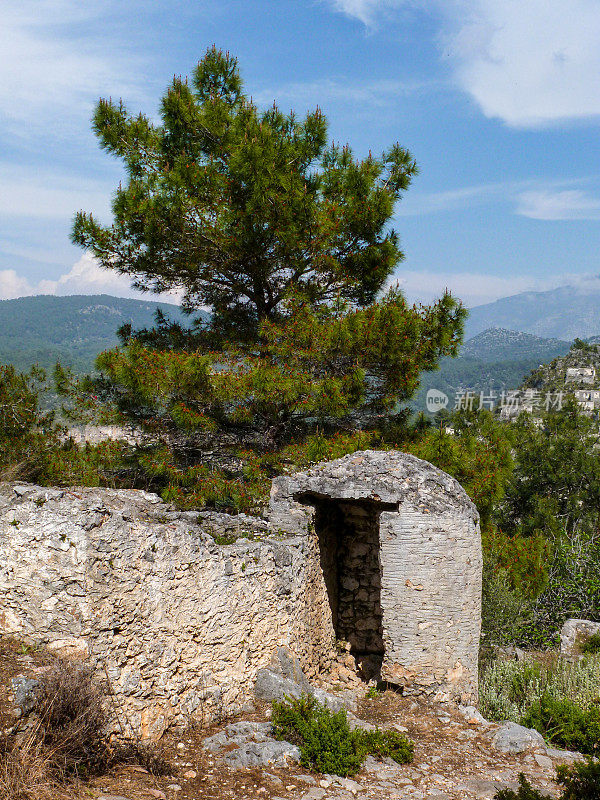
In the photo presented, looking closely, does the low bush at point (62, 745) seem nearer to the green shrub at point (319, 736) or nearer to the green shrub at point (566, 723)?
the green shrub at point (319, 736)

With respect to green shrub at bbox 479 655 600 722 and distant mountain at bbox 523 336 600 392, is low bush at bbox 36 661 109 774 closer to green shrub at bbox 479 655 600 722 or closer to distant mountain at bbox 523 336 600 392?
green shrub at bbox 479 655 600 722

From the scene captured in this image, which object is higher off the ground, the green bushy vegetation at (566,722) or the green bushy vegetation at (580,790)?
the green bushy vegetation at (580,790)

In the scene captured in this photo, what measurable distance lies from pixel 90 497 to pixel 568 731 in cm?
563

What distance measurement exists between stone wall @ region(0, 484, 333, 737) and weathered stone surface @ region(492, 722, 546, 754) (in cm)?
227

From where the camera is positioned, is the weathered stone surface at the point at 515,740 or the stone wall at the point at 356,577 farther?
the stone wall at the point at 356,577

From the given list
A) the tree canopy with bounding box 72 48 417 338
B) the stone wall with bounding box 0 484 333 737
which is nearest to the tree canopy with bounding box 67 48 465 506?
the tree canopy with bounding box 72 48 417 338

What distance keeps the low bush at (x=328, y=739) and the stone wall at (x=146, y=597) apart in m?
0.67

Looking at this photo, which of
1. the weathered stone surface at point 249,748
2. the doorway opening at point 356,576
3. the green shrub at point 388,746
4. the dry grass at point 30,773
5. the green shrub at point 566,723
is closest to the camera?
the dry grass at point 30,773

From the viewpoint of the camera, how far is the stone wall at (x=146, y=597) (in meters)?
4.85

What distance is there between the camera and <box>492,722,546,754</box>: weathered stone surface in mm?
6059

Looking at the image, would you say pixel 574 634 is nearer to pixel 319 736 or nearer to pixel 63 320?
pixel 319 736

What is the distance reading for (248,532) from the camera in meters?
6.96

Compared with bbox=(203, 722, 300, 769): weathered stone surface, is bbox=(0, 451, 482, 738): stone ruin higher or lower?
→ higher

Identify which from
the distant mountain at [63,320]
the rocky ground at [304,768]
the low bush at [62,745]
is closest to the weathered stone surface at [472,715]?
the rocky ground at [304,768]
